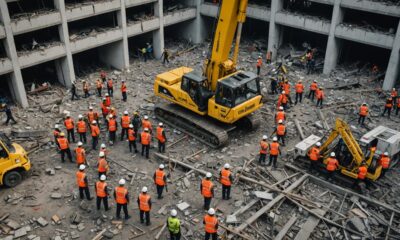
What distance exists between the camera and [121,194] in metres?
12.6

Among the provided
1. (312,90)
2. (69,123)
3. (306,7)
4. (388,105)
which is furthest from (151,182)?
(306,7)

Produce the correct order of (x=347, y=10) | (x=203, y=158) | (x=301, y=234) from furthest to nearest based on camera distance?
(x=347, y=10) < (x=203, y=158) < (x=301, y=234)

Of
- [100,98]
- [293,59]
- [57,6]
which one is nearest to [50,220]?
[100,98]

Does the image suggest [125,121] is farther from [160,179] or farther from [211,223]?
[211,223]

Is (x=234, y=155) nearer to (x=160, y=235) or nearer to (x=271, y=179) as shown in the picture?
(x=271, y=179)

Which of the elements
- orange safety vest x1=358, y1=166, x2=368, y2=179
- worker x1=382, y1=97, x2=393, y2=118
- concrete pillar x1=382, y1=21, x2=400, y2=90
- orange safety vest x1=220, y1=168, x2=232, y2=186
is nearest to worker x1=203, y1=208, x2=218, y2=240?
orange safety vest x1=220, y1=168, x2=232, y2=186

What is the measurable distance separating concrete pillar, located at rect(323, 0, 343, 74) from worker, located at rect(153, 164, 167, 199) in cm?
1664

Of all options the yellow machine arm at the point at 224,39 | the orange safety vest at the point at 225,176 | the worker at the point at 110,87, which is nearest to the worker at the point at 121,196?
the orange safety vest at the point at 225,176

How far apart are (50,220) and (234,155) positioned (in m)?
8.06

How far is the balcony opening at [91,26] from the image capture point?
2439cm

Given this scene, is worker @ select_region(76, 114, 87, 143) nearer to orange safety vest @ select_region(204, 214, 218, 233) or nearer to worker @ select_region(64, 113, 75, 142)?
worker @ select_region(64, 113, 75, 142)

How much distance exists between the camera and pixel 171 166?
16359 mm

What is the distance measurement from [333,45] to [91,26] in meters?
16.6

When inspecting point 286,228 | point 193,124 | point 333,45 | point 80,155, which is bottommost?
point 286,228
